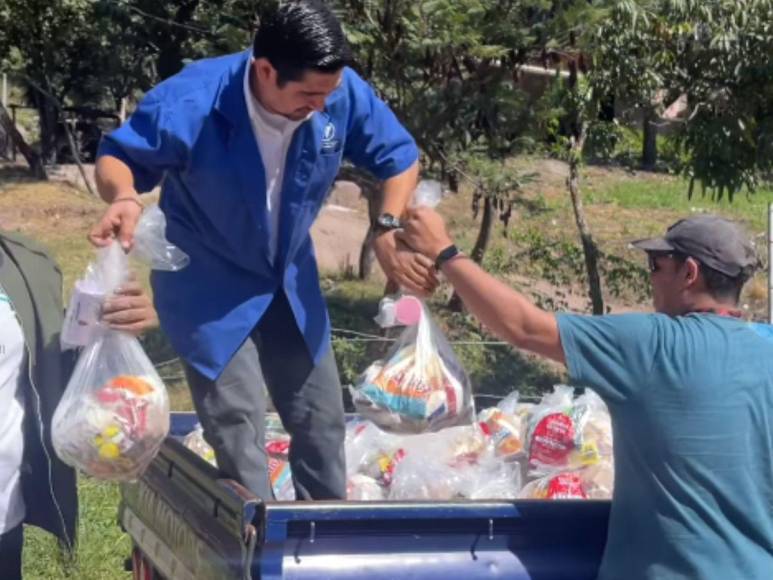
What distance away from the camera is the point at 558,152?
9062 mm

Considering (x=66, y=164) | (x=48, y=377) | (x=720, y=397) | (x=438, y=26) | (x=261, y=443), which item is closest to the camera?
(x=720, y=397)

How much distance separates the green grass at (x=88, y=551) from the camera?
5.22 metres

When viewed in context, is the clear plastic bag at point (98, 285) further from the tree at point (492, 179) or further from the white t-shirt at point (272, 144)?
the tree at point (492, 179)

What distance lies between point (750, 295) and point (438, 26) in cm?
467

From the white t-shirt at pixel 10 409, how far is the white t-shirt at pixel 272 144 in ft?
2.12

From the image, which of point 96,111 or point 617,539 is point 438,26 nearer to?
point 617,539

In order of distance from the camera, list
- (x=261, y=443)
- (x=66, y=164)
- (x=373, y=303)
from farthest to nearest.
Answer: (x=66, y=164) < (x=373, y=303) < (x=261, y=443)

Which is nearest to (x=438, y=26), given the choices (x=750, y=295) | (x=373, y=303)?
(x=373, y=303)

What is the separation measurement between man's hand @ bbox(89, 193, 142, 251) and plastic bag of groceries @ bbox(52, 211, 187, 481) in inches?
0.7

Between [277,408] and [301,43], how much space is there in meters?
1.02

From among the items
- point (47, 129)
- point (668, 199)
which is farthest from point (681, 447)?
point (668, 199)

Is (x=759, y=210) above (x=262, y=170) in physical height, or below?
below

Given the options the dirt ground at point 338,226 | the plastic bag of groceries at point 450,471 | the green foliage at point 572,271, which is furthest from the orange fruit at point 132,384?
the dirt ground at point 338,226

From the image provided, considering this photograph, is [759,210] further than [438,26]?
Yes
